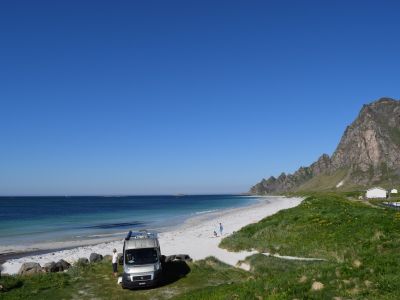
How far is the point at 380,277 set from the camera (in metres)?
16.5

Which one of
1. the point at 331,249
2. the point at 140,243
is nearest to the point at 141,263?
the point at 140,243

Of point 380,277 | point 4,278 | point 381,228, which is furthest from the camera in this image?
point 381,228

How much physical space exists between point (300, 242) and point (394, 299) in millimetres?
22715

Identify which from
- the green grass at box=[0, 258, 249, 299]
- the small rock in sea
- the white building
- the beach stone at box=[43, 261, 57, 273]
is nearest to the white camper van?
the green grass at box=[0, 258, 249, 299]

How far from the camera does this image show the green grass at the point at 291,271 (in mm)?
16531

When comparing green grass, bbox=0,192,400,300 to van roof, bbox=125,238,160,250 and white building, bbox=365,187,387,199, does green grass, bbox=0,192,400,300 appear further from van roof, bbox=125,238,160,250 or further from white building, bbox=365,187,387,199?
white building, bbox=365,187,387,199

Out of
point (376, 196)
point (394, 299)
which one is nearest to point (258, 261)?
point (394, 299)

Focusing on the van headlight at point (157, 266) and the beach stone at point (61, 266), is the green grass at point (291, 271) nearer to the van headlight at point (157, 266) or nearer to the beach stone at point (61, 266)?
the van headlight at point (157, 266)

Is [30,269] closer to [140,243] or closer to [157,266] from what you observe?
[140,243]

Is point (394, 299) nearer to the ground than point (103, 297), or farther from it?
farther from it

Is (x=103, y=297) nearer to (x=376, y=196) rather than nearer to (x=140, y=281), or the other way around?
(x=140, y=281)

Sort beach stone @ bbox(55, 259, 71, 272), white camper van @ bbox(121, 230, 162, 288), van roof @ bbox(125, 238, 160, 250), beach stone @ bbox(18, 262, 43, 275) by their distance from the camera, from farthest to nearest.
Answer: beach stone @ bbox(55, 259, 71, 272)
beach stone @ bbox(18, 262, 43, 275)
van roof @ bbox(125, 238, 160, 250)
white camper van @ bbox(121, 230, 162, 288)

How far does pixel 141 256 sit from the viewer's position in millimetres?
26141

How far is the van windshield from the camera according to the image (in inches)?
1008
